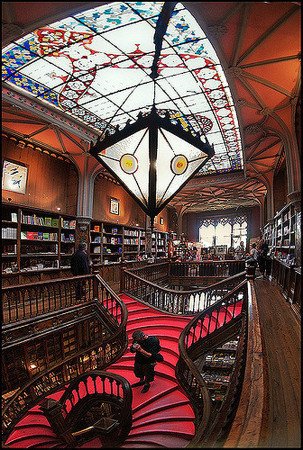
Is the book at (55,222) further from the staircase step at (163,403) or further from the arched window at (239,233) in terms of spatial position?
the arched window at (239,233)

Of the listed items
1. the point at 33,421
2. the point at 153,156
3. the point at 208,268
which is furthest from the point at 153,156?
the point at 208,268

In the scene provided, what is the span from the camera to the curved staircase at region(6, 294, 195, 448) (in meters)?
3.88

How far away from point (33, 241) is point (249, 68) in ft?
20.1

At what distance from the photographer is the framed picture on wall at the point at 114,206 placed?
1049cm

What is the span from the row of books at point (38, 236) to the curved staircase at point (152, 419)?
3.62 m

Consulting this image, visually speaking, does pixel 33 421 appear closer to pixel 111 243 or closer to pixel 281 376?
pixel 281 376

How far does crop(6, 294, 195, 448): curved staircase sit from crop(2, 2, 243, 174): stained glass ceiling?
4.06 metres

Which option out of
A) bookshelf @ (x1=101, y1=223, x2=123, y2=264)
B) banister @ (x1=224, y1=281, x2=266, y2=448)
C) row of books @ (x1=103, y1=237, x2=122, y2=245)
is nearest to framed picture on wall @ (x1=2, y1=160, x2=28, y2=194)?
bookshelf @ (x1=101, y1=223, x2=123, y2=264)

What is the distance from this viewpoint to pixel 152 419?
422 cm

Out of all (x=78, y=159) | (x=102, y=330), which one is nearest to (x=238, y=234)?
(x=78, y=159)

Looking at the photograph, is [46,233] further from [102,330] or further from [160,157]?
[160,157]

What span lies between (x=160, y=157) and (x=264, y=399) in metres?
2.26

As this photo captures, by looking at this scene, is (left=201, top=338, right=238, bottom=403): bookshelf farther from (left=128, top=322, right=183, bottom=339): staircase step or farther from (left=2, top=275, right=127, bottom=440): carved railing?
(left=2, top=275, right=127, bottom=440): carved railing

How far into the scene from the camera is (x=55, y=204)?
820cm
